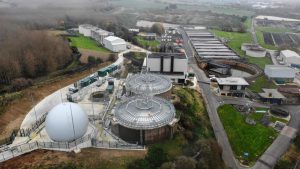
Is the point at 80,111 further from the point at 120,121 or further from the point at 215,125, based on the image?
the point at 215,125

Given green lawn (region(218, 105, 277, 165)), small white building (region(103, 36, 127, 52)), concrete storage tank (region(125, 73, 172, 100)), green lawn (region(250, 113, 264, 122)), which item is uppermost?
small white building (region(103, 36, 127, 52))

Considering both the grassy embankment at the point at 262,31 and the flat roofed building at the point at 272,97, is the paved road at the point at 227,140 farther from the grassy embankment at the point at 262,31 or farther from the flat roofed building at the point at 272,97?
the grassy embankment at the point at 262,31

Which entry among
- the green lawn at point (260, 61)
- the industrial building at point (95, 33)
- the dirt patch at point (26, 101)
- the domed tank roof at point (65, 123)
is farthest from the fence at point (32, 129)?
the green lawn at point (260, 61)

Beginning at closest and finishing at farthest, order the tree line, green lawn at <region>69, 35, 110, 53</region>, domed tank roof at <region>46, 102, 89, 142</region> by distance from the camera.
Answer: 1. domed tank roof at <region>46, 102, 89, 142</region>
2. the tree line
3. green lawn at <region>69, 35, 110, 53</region>

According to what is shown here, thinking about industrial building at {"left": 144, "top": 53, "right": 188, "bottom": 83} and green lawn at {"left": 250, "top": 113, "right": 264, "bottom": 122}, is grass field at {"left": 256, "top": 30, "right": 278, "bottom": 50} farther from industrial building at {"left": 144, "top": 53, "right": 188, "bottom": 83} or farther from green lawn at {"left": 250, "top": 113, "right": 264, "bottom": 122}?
green lawn at {"left": 250, "top": 113, "right": 264, "bottom": 122}

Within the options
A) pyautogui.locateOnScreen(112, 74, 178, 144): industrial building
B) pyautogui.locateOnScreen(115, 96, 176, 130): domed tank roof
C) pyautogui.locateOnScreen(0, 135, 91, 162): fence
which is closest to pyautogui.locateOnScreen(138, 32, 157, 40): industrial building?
pyautogui.locateOnScreen(112, 74, 178, 144): industrial building

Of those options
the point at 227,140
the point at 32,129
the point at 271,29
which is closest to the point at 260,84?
the point at 227,140

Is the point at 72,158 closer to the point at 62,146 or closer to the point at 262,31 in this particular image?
the point at 62,146

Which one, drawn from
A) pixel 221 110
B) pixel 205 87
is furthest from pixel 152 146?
pixel 205 87
